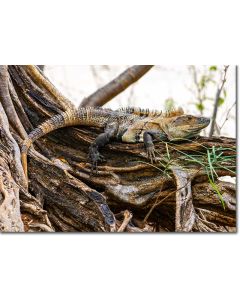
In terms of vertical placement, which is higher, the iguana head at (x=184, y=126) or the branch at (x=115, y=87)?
the branch at (x=115, y=87)

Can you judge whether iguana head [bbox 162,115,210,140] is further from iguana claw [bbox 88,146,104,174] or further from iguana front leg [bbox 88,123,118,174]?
iguana claw [bbox 88,146,104,174]

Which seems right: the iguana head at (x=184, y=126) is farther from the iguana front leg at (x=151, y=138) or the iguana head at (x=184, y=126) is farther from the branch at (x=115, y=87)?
the branch at (x=115, y=87)

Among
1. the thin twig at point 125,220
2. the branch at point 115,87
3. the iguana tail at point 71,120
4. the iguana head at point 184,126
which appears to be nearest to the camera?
the thin twig at point 125,220

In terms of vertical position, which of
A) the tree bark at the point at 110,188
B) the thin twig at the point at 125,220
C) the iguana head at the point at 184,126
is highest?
the iguana head at the point at 184,126

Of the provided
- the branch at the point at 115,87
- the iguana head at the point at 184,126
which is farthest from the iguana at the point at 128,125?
the branch at the point at 115,87

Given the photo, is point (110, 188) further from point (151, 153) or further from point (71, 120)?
point (71, 120)

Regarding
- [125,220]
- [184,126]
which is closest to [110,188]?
[125,220]
